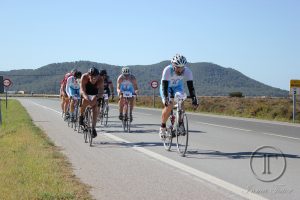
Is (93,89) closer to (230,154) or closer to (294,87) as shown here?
(230,154)

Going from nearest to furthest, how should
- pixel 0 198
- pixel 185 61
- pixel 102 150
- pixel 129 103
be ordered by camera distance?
pixel 0 198 → pixel 185 61 → pixel 102 150 → pixel 129 103

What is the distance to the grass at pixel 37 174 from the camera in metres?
7.36

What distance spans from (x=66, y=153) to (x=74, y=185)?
4.09 meters

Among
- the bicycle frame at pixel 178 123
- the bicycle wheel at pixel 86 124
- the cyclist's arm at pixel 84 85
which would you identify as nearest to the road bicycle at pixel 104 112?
the bicycle wheel at pixel 86 124

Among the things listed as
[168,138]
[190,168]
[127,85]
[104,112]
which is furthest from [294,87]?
[190,168]

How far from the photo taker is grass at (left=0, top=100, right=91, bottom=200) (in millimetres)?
7359

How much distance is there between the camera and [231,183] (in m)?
8.19

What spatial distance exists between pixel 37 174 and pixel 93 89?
587 cm

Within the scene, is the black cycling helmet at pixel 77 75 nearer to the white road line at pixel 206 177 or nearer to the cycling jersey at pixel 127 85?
the cycling jersey at pixel 127 85

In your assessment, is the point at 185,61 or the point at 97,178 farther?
the point at 185,61

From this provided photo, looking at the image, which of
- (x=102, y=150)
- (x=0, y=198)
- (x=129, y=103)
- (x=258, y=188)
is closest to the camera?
(x=0, y=198)

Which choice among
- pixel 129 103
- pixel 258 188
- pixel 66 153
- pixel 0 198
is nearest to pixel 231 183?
pixel 258 188

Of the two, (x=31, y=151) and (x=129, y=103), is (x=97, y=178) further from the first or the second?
(x=129, y=103)

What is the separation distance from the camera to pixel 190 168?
31.7 ft
